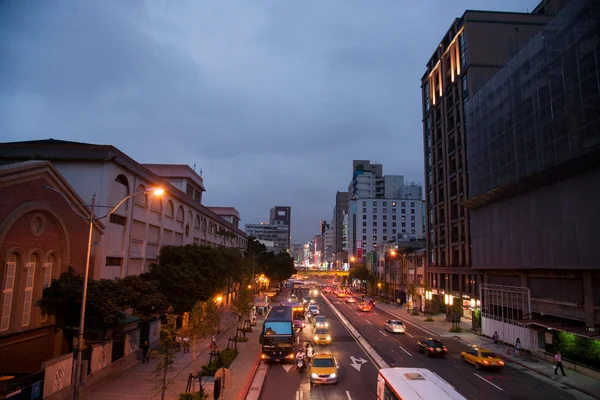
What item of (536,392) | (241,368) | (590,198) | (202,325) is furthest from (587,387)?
(202,325)

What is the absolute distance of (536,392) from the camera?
23.7 meters

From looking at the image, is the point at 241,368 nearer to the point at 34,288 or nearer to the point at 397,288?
the point at 34,288

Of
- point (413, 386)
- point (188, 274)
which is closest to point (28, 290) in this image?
point (188, 274)

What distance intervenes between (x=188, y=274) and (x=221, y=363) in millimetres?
12223

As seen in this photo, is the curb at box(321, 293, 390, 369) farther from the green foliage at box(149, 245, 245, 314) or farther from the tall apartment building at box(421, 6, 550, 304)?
the tall apartment building at box(421, 6, 550, 304)

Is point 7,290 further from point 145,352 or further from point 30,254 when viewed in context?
point 145,352

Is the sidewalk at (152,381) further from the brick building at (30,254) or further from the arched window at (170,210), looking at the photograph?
the arched window at (170,210)

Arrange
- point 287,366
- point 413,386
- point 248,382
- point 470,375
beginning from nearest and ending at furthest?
point 413,386, point 248,382, point 470,375, point 287,366

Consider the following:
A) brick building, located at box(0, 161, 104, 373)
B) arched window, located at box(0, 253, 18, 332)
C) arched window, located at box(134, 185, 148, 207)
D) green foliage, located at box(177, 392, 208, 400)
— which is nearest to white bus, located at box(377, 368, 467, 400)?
green foliage, located at box(177, 392, 208, 400)

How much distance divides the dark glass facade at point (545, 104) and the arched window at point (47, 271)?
1429 inches

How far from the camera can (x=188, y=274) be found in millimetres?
37344

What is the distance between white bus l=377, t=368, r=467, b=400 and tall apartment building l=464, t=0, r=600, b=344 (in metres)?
18.1

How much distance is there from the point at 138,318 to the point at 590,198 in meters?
34.2

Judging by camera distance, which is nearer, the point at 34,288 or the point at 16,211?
the point at 16,211
